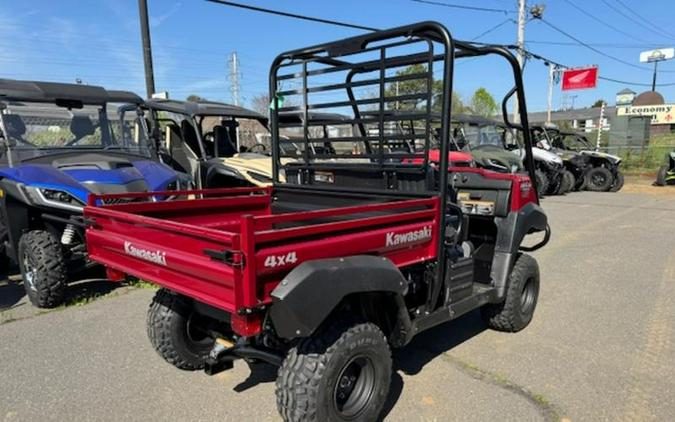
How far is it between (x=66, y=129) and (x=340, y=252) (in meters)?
5.17

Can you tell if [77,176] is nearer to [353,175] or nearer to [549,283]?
[353,175]

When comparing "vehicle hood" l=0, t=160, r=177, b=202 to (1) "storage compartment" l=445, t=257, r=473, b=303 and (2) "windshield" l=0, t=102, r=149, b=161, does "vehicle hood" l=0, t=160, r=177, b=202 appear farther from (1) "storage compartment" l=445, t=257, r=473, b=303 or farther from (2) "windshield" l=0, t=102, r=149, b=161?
(1) "storage compartment" l=445, t=257, r=473, b=303

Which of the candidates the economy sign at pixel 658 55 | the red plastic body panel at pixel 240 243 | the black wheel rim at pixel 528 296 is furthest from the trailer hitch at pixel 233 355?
the economy sign at pixel 658 55

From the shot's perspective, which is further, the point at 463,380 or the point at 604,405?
the point at 463,380

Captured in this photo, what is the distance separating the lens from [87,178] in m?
5.08

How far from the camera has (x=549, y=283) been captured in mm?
5594

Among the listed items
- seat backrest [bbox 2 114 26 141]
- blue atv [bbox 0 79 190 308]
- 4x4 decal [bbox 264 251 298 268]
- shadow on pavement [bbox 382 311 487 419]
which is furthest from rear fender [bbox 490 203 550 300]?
seat backrest [bbox 2 114 26 141]

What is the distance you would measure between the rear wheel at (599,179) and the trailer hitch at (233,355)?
15.1m

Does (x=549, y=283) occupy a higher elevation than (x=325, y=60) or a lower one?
lower

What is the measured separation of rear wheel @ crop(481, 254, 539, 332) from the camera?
13.1 feet

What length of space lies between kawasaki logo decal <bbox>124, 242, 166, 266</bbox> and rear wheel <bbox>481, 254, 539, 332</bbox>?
2.66m

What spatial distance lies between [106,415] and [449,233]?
2358mm

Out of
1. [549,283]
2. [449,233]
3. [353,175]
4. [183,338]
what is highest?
[353,175]

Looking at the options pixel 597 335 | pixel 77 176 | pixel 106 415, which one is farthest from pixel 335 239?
pixel 77 176
